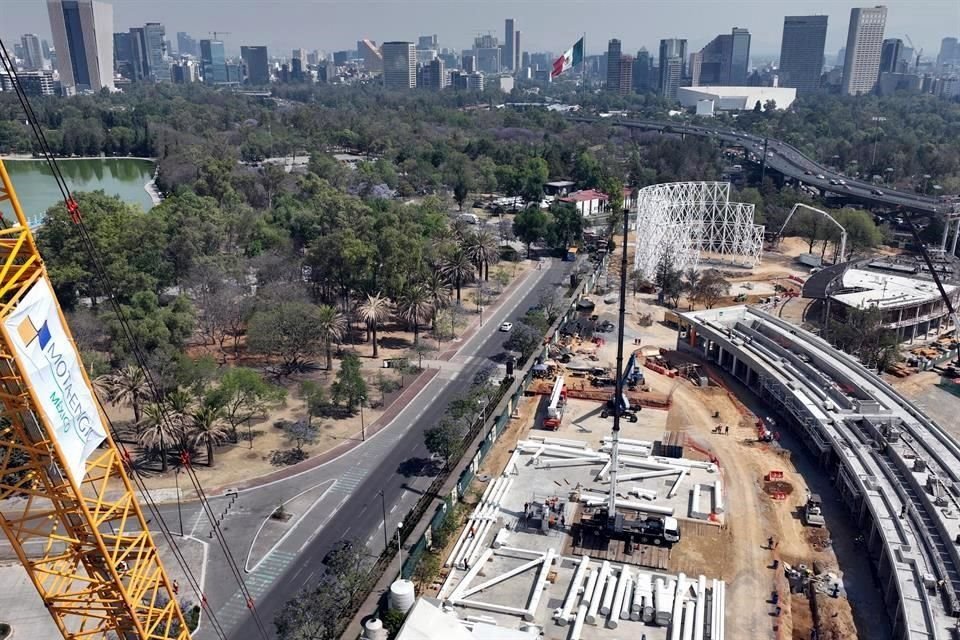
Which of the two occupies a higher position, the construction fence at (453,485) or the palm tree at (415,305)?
the palm tree at (415,305)

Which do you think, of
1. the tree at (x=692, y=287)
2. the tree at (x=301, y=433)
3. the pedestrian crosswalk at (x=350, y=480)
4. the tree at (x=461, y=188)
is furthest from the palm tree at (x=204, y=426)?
the tree at (x=461, y=188)


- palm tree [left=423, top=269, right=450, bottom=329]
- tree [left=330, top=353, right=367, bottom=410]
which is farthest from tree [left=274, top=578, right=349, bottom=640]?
palm tree [left=423, top=269, right=450, bottom=329]

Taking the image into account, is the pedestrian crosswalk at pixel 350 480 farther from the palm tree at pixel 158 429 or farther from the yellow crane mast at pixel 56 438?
the yellow crane mast at pixel 56 438

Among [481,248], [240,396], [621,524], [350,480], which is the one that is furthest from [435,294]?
[621,524]

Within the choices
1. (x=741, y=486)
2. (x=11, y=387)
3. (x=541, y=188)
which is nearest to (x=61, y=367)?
(x=11, y=387)

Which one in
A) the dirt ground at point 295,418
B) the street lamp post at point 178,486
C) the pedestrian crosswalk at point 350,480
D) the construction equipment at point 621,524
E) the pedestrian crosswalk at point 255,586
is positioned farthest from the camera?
the dirt ground at point 295,418

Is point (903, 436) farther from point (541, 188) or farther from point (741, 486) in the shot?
point (541, 188)

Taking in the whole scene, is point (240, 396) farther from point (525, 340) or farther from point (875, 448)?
point (875, 448)
